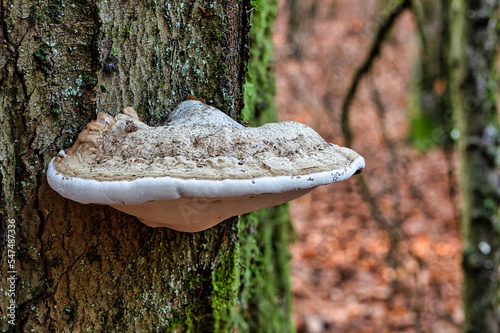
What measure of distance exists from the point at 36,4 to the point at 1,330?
1052mm

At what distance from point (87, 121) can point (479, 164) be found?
10.4 feet

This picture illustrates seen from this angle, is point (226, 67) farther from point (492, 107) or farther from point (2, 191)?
point (492, 107)

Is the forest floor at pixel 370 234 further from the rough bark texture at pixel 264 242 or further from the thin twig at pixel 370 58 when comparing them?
the rough bark texture at pixel 264 242

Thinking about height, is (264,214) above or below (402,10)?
below

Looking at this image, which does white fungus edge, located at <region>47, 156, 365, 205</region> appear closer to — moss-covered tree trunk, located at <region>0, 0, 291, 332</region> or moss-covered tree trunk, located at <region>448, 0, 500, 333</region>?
moss-covered tree trunk, located at <region>0, 0, 291, 332</region>

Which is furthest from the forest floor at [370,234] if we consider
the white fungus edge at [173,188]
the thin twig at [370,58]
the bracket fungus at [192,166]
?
the white fungus edge at [173,188]

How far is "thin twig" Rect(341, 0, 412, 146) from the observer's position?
133 inches

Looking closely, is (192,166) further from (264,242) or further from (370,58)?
(370,58)

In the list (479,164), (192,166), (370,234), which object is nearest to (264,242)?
(479,164)

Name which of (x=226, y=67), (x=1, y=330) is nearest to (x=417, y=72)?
(x=226, y=67)

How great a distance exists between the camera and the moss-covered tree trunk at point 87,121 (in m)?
1.21

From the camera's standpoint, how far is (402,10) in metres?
3.37

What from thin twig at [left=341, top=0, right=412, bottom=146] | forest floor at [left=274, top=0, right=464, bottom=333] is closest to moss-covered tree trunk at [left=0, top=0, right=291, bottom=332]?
thin twig at [left=341, top=0, right=412, bottom=146]

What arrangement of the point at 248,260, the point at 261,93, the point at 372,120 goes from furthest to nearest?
the point at 372,120 < the point at 261,93 < the point at 248,260
